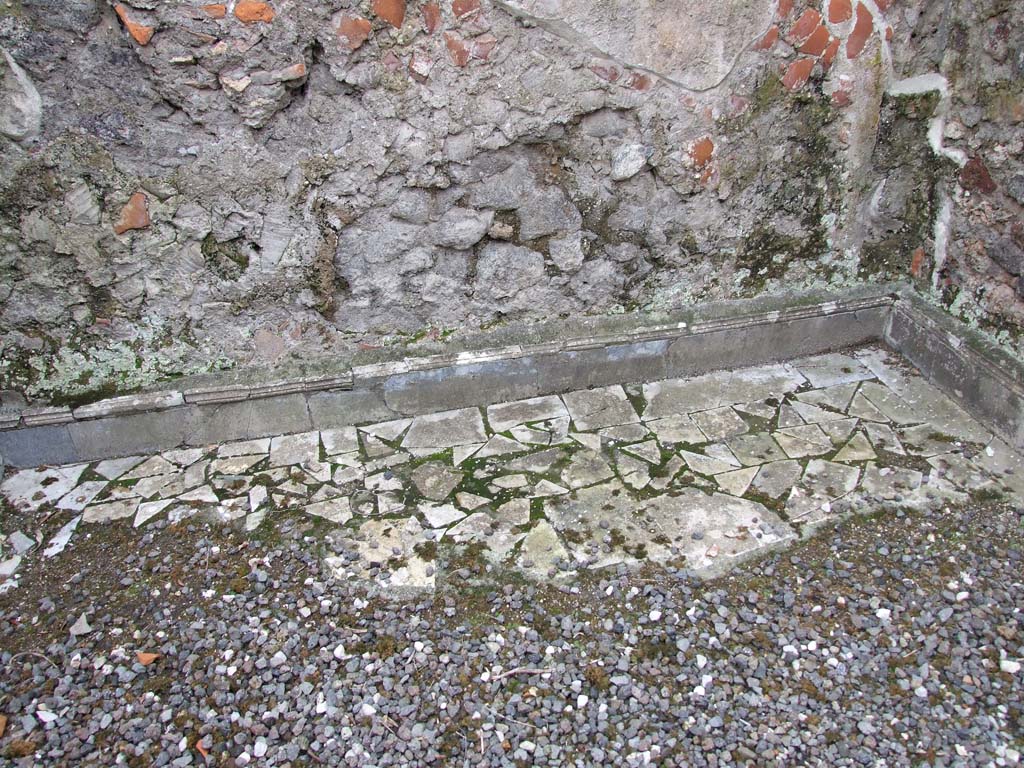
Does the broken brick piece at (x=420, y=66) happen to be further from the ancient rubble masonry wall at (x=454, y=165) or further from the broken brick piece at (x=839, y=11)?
the broken brick piece at (x=839, y=11)

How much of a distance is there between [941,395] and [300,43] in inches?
152

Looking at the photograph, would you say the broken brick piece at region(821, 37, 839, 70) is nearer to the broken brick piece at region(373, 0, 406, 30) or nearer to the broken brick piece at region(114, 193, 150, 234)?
the broken brick piece at region(373, 0, 406, 30)

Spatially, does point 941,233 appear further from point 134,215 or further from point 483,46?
point 134,215

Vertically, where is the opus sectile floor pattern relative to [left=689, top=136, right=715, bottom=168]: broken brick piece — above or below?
below

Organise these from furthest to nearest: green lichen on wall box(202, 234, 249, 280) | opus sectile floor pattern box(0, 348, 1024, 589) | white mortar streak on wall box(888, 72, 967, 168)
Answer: white mortar streak on wall box(888, 72, 967, 168) → green lichen on wall box(202, 234, 249, 280) → opus sectile floor pattern box(0, 348, 1024, 589)

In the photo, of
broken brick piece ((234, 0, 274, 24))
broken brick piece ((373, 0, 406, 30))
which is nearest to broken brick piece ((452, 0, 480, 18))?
broken brick piece ((373, 0, 406, 30))

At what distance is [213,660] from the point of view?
2.80m

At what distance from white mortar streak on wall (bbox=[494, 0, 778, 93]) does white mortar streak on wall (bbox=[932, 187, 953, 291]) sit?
1.43 metres

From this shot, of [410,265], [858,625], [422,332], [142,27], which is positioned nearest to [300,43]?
[142,27]

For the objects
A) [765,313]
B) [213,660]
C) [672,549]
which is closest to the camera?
[213,660]

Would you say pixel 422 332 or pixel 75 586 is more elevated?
pixel 422 332

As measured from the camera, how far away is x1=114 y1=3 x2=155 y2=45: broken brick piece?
9.83 ft

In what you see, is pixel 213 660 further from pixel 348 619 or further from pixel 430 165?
pixel 430 165

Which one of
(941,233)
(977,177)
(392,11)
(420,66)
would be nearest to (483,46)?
(420,66)
